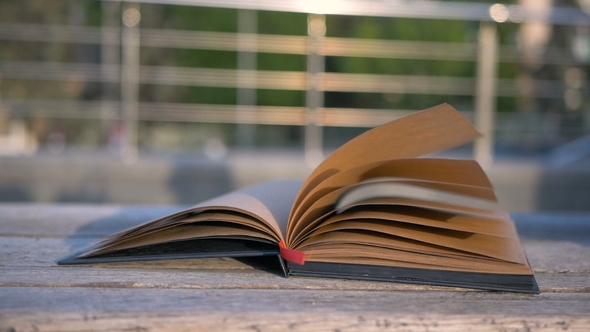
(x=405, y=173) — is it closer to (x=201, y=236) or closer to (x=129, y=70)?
(x=201, y=236)

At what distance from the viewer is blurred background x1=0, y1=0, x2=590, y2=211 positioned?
2.19m

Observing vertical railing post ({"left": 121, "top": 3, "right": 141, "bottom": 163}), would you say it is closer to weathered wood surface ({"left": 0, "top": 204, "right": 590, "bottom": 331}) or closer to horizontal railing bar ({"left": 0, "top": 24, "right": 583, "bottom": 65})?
horizontal railing bar ({"left": 0, "top": 24, "right": 583, "bottom": 65})

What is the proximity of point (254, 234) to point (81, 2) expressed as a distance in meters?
5.50

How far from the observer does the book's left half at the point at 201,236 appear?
0.50 m

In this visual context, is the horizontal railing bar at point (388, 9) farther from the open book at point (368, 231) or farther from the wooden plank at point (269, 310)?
the wooden plank at point (269, 310)

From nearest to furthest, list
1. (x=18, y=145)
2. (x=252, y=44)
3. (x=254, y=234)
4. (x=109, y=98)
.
Result: (x=254, y=234), (x=252, y=44), (x=18, y=145), (x=109, y=98)

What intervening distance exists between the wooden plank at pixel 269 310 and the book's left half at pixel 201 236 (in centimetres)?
6

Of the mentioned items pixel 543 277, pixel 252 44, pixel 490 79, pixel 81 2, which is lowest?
pixel 543 277

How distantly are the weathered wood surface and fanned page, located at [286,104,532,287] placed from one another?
0.02 m

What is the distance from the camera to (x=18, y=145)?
436 centimetres

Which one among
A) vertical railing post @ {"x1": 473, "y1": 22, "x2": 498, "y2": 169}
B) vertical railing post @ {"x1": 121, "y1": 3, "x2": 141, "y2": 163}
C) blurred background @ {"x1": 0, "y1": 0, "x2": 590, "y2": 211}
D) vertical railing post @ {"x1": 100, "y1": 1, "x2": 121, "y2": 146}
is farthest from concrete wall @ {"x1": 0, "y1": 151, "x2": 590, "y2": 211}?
vertical railing post @ {"x1": 100, "y1": 1, "x2": 121, "y2": 146}

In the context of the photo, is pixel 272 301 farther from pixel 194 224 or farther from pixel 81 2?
pixel 81 2

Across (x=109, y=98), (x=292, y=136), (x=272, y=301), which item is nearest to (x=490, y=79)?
(x=272, y=301)

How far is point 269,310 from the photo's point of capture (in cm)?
39
